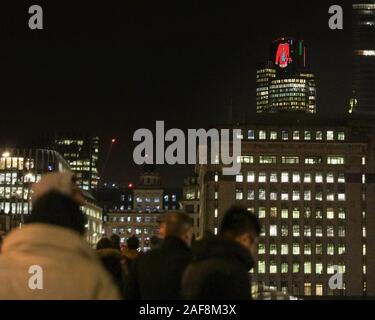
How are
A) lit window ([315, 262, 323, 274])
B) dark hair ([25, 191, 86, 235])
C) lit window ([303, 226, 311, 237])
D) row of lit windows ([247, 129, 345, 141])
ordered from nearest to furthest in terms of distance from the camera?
dark hair ([25, 191, 86, 235]) → lit window ([315, 262, 323, 274]) → lit window ([303, 226, 311, 237]) → row of lit windows ([247, 129, 345, 141])

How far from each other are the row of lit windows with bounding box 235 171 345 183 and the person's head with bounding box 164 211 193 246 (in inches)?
5716

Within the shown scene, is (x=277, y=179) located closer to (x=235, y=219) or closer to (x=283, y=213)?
(x=283, y=213)

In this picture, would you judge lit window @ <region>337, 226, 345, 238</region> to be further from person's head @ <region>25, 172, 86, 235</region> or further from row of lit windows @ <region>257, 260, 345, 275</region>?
person's head @ <region>25, 172, 86, 235</region>

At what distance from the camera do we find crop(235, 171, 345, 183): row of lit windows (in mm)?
155250

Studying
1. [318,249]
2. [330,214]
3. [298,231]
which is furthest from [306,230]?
[330,214]

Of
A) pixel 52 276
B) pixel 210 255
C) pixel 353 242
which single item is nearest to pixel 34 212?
pixel 52 276

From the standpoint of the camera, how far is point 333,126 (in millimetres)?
159125

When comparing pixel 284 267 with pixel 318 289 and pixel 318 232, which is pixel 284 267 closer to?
pixel 318 289

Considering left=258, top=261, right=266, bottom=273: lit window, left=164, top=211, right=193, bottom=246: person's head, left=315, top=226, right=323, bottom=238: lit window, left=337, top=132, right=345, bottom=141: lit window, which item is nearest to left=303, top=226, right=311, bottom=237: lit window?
left=315, top=226, right=323, bottom=238: lit window

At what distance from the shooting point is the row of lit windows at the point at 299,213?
506 ft

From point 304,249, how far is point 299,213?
6226 millimetres

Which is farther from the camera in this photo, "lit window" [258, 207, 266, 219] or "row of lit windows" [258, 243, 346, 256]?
"lit window" [258, 207, 266, 219]

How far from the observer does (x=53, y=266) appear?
4.57m
